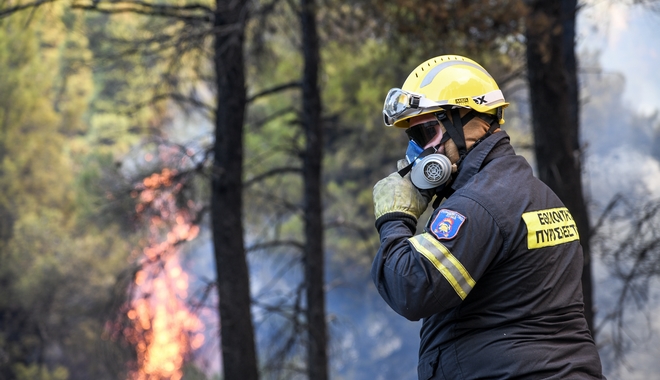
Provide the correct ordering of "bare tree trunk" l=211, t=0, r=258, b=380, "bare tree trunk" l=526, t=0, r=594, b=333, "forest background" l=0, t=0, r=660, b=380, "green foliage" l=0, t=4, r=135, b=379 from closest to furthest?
"bare tree trunk" l=526, t=0, r=594, b=333, "bare tree trunk" l=211, t=0, r=258, b=380, "forest background" l=0, t=0, r=660, b=380, "green foliage" l=0, t=4, r=135, b=379

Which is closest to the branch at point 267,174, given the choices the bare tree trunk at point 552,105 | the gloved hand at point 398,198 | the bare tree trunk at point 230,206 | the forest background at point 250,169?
the forest background at point 250,169

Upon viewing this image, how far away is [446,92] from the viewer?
2395 millimetres

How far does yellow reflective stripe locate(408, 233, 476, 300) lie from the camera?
2.00 meters

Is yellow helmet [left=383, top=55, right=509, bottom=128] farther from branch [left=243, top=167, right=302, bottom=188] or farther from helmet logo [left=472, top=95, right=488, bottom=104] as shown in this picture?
branch [left=243, top=167, right=302, bottom=188]

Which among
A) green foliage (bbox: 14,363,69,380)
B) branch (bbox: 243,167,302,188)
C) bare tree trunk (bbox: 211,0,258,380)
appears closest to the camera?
bare tree trunk (bbox: 211,0,258,380)

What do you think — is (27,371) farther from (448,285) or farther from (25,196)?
(448,285)

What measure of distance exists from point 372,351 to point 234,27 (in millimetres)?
21912

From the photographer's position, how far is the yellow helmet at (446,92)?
2.39 meters

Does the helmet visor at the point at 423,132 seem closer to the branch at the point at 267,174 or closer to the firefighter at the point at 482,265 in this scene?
the firefighter at the point at 482,265

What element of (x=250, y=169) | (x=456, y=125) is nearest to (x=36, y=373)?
(x=250, y=169)

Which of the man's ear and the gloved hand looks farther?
the man's ear

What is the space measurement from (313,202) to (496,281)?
6805 millimetres

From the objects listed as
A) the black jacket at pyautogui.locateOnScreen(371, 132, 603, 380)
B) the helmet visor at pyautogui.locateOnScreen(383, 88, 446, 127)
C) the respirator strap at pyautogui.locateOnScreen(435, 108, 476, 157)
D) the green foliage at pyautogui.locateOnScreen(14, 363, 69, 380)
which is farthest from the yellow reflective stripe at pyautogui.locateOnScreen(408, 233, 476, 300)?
the green foliage at pyautogui.locateOnScreen(14, 363, 69, 380)

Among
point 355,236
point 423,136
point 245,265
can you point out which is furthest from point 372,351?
point 423,136
